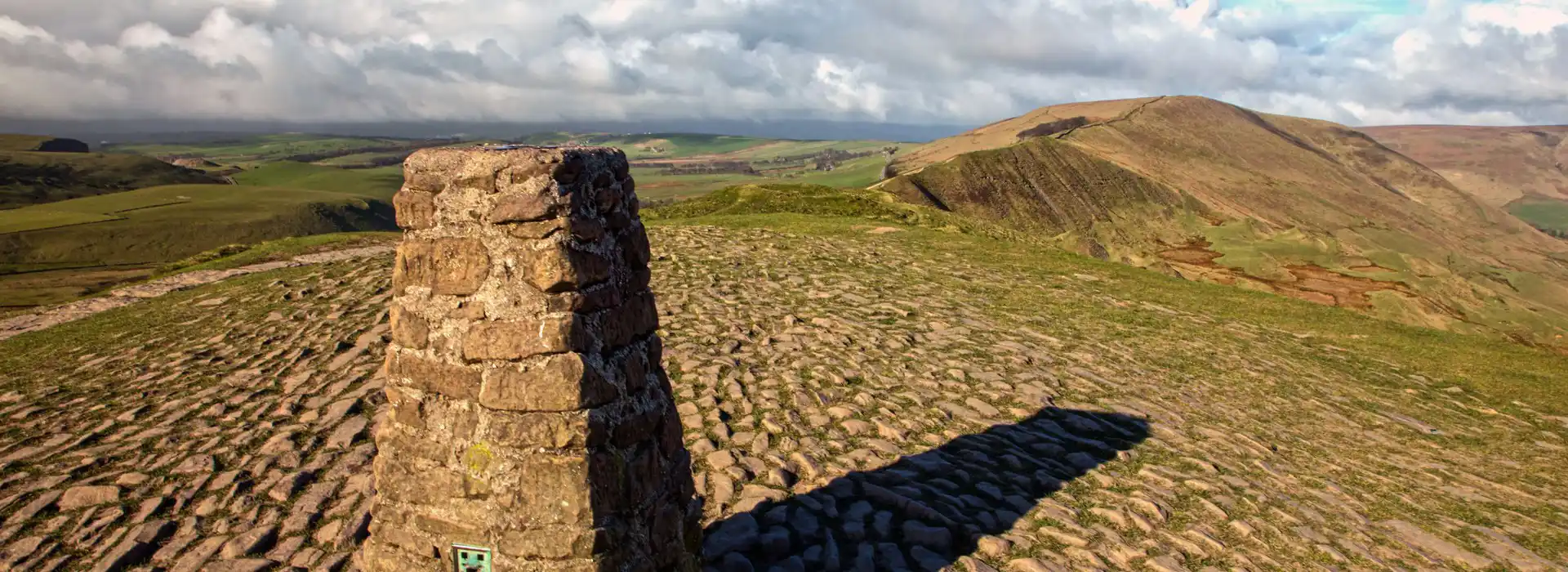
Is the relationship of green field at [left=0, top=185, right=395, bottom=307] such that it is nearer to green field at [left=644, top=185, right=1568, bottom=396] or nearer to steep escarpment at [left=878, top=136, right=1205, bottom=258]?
green field at [left=644, top=185, right=1568, bottom=396]

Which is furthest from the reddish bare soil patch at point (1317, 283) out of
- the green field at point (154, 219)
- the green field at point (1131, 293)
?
the green field at point (154, 219)

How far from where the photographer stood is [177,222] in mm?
103625

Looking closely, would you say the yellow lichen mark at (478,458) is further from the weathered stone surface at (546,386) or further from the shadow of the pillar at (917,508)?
the shadow of the pillar at (917,508)

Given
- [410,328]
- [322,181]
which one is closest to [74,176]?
[322,181]

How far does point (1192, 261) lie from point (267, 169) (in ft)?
717

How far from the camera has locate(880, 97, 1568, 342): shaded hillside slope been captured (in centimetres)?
5188

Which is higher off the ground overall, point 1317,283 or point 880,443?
point 880,443

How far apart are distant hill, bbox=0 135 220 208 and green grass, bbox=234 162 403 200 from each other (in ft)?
34.0

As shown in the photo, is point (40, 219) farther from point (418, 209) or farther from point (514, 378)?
point (514, 378)

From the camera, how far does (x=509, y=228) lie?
4.34m

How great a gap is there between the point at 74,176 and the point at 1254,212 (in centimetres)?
23902

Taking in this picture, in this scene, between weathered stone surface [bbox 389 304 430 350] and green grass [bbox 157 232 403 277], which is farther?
green grass [bbox 157 232 403 277]

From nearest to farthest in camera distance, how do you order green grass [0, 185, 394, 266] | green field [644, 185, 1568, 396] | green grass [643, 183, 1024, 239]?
1. green field [644, 185, 1568, 396]
2. green grass [643, 183, 1024, 239]
3. green grass [0, 185, 394, 266]

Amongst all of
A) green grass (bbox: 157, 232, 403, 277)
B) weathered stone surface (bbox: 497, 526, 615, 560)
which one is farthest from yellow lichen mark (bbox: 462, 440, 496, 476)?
green grass (bbox: 157, 232, 403, 277)
